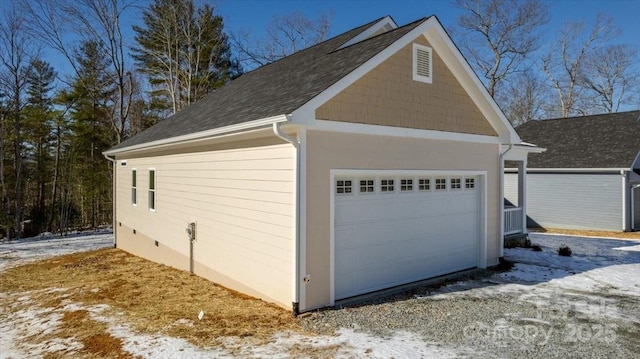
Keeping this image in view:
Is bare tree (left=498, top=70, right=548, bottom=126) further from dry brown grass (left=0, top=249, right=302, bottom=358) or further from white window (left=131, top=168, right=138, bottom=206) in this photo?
dry brown grass (left=0, top=249, right=302, bottom=358)

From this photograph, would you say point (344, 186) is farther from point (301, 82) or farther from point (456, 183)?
point (456, 183)

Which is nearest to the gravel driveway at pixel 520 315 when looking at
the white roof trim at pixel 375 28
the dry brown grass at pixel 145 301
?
the dry brown grass at pixel 145 301

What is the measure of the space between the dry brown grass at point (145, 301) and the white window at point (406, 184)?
3207 millimetres

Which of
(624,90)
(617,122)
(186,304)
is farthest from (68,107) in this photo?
(624,90)

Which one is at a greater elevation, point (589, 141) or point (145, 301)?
point (589, 141)

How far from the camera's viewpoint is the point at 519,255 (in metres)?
10.9

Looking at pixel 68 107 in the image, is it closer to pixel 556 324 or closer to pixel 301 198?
pixel 301 198

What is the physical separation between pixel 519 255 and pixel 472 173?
344 centimetres

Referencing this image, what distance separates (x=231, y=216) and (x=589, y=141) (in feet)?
59.9

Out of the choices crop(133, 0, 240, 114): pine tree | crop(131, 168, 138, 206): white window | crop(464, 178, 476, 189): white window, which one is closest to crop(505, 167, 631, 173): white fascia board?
crop(464, 178, 476, 189): white window

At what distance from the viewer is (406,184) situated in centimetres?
780

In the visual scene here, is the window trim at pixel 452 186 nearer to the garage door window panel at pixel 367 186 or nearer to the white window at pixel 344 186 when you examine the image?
the garage door window panel at pixel 367 186

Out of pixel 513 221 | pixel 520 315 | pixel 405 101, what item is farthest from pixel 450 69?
pixel 513 221

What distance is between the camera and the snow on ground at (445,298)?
4.83 meters
